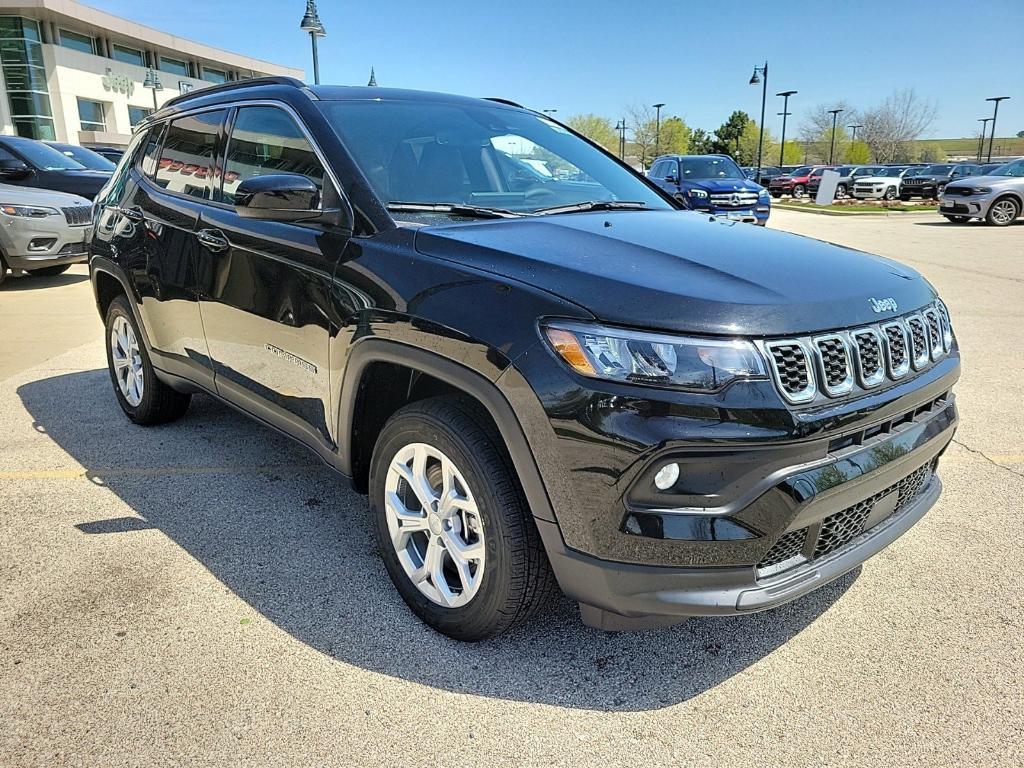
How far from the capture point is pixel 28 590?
9.64ft

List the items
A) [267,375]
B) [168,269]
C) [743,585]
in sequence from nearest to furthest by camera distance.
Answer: [743,585], [267,375], [168,269]

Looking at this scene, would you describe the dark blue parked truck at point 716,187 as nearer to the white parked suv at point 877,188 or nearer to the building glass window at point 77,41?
the white parked suv at point 877,188

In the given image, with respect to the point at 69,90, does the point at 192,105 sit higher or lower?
lower

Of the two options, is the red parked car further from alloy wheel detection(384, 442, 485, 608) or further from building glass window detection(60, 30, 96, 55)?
alloy wheel detection(384, 442, 485, 608)

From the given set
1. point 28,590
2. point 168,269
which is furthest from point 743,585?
point 168,269

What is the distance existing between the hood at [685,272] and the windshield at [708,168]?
14465 millimetres

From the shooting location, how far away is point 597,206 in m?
3.26

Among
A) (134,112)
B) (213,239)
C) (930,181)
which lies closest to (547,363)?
(213,239)

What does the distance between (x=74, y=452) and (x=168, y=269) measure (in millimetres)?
1316

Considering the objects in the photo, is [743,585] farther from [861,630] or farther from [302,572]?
[302,572]

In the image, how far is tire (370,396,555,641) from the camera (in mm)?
2279

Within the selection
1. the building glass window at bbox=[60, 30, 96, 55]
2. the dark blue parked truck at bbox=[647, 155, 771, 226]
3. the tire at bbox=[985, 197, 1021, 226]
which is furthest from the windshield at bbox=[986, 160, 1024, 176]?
the building glass window at bbox=[60, 30, 96, 55]

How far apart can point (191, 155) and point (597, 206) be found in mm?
2134

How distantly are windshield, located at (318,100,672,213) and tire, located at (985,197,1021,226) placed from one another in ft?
65.0
